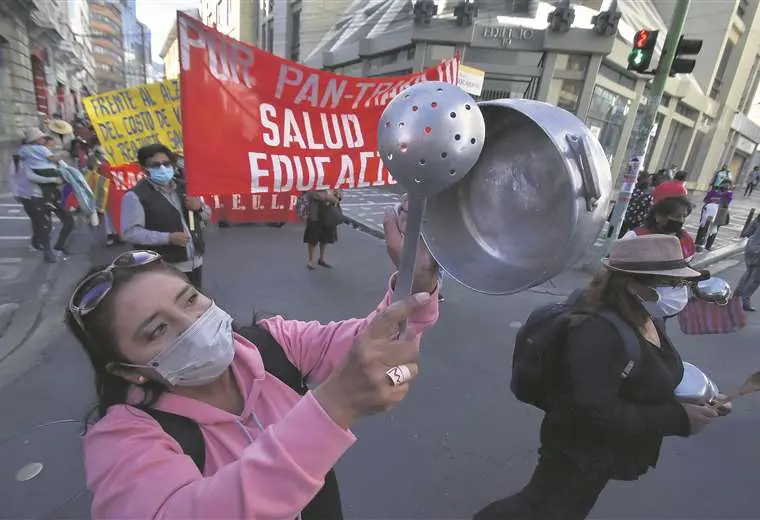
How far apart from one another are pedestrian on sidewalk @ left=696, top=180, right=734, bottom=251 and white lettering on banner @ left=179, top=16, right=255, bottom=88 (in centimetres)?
1031

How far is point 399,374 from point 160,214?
329 cm

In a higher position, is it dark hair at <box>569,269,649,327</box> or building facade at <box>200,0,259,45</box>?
building facade at <box>200,0,259,45</box>

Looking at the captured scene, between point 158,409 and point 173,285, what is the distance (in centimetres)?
33

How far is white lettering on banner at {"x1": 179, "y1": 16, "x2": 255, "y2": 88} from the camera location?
2348 mm

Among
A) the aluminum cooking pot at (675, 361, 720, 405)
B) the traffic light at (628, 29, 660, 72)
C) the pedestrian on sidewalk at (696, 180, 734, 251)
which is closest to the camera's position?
the aluminum cooking pot at (675, 361, 720, 405)

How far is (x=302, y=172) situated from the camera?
286 cm

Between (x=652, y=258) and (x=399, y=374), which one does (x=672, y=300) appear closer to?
(x=652, y=258)

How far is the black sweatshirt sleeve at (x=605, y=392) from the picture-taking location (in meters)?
1.58

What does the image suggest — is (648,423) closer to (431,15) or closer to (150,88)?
(150,88)

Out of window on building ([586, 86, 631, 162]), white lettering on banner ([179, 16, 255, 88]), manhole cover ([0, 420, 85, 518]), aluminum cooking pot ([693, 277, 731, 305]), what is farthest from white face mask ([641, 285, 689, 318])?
window on building ([586, 86, 631, 162])

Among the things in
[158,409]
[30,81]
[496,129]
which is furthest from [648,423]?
[30,81]

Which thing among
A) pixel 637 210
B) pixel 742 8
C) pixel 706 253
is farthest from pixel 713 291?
pixel 742 8

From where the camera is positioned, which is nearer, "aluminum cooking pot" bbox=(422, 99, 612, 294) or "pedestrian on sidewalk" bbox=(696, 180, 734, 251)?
"aluminum cooking pot" bbox=(422, 99, 612, 294)

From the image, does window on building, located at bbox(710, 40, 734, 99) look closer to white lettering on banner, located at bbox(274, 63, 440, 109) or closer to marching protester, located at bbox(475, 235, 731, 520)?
white lettering on banner, located at bbox(274, 63, 440, 109)
